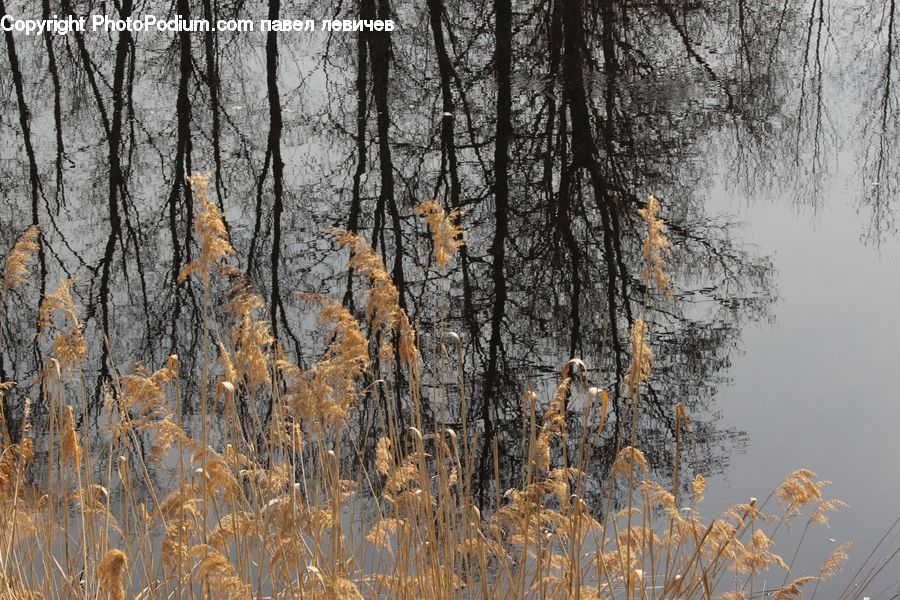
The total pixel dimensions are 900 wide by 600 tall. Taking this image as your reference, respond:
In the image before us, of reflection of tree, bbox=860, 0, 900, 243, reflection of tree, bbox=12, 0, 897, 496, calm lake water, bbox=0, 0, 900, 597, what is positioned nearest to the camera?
calm lake water, bbox=0, 0, 900, 597

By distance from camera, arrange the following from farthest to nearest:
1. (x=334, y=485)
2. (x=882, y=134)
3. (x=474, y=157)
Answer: (x=882, y=134)
(x=474, y=157)
(x=334, y=485)

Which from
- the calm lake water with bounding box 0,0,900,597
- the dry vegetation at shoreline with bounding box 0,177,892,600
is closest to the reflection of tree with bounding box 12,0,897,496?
the calm lake water with bounding box 0,0,900,597

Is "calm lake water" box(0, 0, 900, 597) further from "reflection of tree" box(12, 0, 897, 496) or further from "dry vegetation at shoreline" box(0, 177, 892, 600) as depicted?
"dry vegetation at shoreline" box(0, 177, 892, 600)

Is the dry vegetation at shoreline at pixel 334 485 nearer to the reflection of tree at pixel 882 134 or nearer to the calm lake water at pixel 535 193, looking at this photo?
the calm lake water at pixel 535 193

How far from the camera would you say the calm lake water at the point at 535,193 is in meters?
4.26

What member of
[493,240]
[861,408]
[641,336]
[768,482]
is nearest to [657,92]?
[493,240]

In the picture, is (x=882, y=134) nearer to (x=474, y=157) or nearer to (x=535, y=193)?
(x=535, y=193)

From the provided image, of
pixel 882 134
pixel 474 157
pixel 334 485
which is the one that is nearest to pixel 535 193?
pixel 474 157

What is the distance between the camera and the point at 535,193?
19.4 ft

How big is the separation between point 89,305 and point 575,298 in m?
2.32

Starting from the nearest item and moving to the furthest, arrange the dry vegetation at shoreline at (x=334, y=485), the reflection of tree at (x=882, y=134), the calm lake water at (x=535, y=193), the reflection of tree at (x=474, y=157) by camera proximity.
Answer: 1. the dry vegetation at shoreline at (x=334, y=485)
2. the calm lake water at (x=535, y=193)
3. the reflection of tree at (x=474, y=157)
4. the reflection of tree at (x=882, y=134)

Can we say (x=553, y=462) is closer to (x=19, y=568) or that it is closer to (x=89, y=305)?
(x=19, y=568)

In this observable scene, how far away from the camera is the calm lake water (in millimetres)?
4258

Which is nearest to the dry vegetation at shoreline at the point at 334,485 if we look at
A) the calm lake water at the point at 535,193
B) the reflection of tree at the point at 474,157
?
the calm lake water at the point at 535,193
